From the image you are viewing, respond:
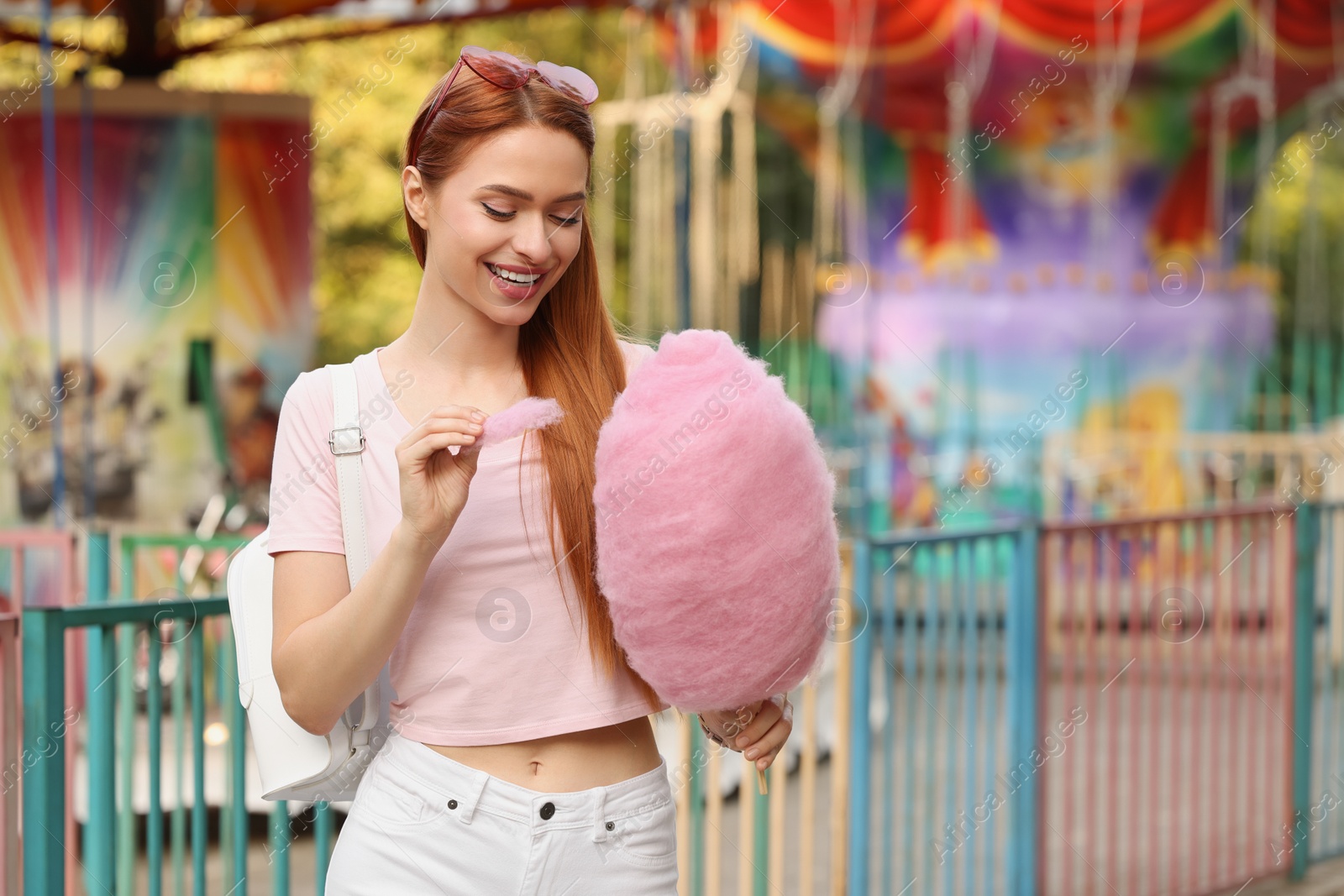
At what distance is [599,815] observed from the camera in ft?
4.99

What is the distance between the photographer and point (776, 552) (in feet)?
4.88

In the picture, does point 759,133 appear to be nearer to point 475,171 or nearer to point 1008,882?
point 1008,882

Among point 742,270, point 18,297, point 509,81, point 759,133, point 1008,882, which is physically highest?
point 759,133

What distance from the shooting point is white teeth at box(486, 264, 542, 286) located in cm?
151

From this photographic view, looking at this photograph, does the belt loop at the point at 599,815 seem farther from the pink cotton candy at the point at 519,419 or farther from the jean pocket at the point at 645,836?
the pink cotton candy at the point at 519,419

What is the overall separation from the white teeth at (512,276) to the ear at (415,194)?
112mm

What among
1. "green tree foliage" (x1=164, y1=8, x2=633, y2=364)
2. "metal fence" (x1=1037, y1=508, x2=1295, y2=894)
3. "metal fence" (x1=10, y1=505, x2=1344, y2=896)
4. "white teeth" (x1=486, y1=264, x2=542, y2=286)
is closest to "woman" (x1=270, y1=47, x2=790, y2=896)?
"white teeth" (x1=486, y1=264, x2=542, y2=286)

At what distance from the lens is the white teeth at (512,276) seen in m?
1.51

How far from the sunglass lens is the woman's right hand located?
409mm

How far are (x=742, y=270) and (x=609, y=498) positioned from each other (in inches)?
644

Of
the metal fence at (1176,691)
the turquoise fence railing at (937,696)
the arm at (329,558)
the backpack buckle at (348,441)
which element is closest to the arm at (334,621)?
the arm at (329,558)

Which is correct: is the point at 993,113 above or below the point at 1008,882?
above

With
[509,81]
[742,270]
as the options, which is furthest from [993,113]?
[509,81]

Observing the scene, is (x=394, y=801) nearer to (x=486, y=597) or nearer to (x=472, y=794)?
(x=472, y=794)
